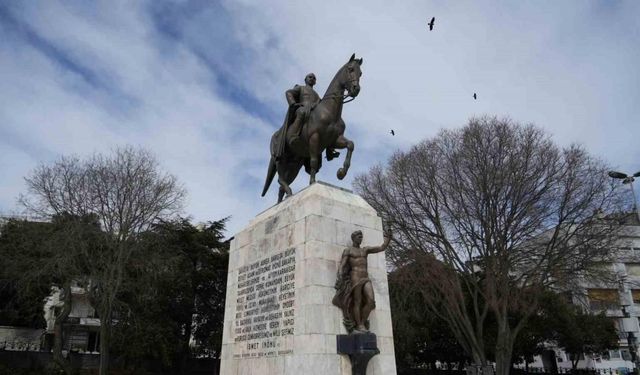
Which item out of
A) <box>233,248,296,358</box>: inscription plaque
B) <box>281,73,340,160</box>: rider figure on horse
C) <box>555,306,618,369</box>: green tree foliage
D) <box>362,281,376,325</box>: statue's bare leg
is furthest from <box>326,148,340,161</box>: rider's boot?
<box>555,306,618,369</box>: green tree foliage

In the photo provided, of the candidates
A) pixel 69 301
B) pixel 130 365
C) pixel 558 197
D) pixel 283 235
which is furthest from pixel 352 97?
pixel 130 365

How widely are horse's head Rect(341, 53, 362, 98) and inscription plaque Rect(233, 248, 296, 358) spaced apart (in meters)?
3.26

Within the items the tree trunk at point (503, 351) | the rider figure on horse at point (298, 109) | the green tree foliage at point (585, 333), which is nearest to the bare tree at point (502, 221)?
the tree trunk at point (503, 351)

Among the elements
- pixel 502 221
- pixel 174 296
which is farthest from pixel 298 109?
pixel 174 296

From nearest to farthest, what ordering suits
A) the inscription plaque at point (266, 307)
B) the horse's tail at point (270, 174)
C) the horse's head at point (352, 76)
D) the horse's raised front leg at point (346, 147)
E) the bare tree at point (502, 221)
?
the inscription plaque at point (266, 307), the horse's head at point (352, 76), the horse's raised front leg at point (346, 147), the horse's tail at point (270, 174), the bare tree at point (502, 221)

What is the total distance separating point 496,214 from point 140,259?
58.2 ft

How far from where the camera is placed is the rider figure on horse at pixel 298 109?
9859mm

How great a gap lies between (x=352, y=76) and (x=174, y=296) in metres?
22.8

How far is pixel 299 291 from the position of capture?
775 cm

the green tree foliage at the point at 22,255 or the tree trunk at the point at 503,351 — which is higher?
the green tree foliage at the point at 22,255

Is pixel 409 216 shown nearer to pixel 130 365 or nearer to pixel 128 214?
pixel 128 214

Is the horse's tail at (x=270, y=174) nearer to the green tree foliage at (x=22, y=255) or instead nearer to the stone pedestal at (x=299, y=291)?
the stone pedestal at (x=299, y=291)

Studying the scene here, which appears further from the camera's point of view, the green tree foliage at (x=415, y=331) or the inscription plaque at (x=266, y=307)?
the green tree foliage at (x=415, y=331)

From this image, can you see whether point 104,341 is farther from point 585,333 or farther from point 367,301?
point 585,333
